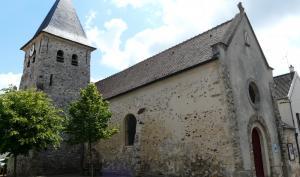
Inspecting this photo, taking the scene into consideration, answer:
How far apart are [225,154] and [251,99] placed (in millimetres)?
4438

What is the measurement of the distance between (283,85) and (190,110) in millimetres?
12880

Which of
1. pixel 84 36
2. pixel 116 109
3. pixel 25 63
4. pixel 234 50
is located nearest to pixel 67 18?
pixel 84 36

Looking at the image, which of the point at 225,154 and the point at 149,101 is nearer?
the point at 225,154

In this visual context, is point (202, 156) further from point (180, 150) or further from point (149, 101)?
point (149, 101)

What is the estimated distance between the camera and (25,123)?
525 inches

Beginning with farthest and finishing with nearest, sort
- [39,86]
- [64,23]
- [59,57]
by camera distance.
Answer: [64,23], [59,57], [39,86]

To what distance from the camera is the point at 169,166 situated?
1425 cm

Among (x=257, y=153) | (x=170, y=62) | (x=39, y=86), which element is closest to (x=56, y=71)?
(x=39, y=86)

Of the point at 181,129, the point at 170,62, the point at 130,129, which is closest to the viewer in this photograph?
the point at 181,129

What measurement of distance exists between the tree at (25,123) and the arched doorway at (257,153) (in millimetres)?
10791

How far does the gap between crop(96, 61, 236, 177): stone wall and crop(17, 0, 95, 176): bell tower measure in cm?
443

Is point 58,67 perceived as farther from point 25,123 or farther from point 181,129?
point 181,129

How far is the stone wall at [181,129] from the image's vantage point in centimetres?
1238

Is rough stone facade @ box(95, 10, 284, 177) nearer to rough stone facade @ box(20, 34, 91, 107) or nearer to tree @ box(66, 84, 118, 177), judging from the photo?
tree @ box(66, 84, 118, 177)
